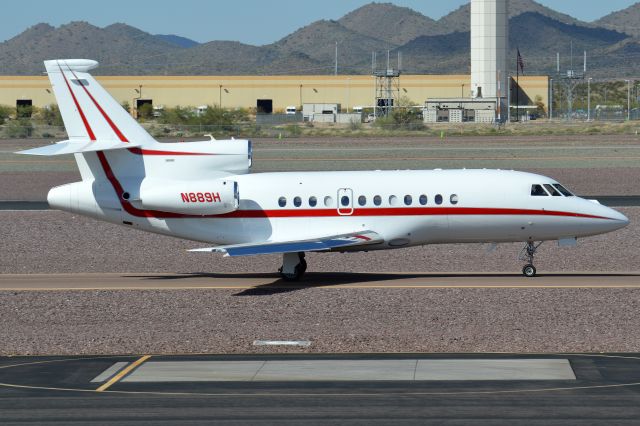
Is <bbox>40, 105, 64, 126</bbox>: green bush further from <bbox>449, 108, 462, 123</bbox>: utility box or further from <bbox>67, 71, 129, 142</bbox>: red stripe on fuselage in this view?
<bbox>67, 71, 129, 142</bbox>: red stripe on fuselage

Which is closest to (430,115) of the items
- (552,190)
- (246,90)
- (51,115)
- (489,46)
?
(489,46)

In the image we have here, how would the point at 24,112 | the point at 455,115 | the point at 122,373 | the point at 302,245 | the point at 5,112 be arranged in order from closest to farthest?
the point at 122,373, the point at 302,245, the point at 455,115, the point at 5,112, the point at 24,112

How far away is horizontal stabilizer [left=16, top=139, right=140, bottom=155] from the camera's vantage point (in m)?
30.9

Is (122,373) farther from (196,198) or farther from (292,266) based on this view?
(292,266)

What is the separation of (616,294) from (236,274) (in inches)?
441

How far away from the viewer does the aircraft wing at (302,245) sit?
30500 mm

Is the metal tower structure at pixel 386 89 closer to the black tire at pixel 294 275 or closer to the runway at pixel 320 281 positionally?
the runway at pixel 320 281

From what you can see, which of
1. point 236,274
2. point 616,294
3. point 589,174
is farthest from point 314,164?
point 616,294

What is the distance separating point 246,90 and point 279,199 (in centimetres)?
12184

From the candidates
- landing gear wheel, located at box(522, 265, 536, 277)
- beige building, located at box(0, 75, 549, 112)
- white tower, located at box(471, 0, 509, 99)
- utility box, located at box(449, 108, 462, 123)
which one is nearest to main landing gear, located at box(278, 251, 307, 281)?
landing gear wheel, located at box(522, 265, 536, 277)

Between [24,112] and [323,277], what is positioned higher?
[24,112]

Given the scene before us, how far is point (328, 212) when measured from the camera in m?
32.3

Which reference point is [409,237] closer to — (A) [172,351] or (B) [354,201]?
(B) [354,201]

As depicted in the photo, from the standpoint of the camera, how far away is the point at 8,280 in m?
34.0
